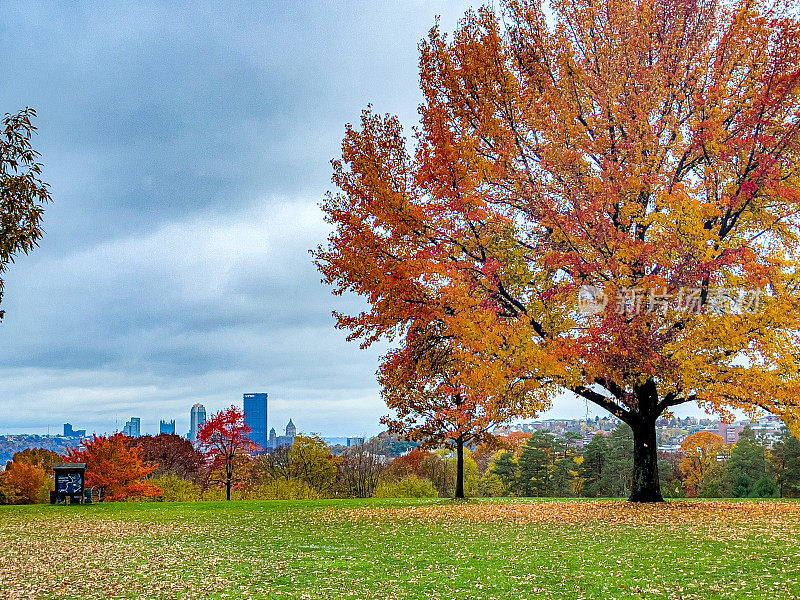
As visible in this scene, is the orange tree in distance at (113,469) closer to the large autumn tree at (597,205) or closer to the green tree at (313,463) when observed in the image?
the green tree at (313,463)

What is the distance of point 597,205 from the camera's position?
16984 mm

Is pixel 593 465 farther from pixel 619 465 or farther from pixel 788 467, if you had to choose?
pixel 788 467

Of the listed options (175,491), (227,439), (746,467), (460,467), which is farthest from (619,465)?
(175,491)

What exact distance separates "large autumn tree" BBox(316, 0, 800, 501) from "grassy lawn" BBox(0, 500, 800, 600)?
3.74 metres

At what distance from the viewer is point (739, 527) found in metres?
13.8

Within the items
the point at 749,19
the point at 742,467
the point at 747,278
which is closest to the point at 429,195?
the point at 747,278

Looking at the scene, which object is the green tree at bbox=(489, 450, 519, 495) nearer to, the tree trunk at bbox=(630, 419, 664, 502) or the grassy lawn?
the tree trunk at bbox=(630, 419, 664, 502)

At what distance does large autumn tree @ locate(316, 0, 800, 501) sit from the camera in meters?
16.0

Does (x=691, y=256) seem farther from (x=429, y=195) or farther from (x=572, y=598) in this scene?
(x=572, y=598)

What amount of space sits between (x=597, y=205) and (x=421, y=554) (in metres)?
10.4

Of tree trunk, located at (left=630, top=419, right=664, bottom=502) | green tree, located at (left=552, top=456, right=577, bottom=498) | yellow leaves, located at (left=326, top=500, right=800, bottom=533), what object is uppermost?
tree trunk, located at (left=630, top=419, right=664, bottom=502)

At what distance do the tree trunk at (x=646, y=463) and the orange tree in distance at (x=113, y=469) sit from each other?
90.0 feet

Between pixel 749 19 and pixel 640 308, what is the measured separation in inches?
359

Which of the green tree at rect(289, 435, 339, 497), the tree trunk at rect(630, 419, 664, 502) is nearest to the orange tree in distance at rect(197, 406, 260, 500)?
the green tree at rect(289, 435, 339, 497)
